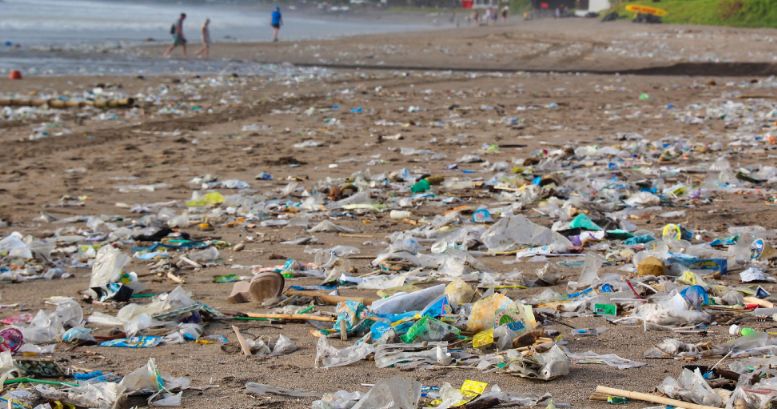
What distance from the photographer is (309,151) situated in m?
9.35

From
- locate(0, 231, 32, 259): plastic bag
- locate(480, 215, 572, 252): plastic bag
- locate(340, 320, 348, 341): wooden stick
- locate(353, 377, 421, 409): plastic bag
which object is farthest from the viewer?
locate(0, 231, 32, 259): plastic bag

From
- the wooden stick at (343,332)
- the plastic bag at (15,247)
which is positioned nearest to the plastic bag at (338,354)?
the wooden stick at (343,332)

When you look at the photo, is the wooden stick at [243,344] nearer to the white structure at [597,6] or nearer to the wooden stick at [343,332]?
the wooden stick at [343,332]

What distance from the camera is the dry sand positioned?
309 cm

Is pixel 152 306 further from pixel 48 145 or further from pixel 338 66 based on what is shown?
pixel 338 66

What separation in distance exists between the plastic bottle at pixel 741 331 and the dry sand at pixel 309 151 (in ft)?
0.13

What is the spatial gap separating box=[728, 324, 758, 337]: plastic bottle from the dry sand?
0.13 feet

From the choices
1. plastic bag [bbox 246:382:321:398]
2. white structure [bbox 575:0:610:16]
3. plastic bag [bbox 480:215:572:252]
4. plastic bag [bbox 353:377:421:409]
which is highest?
plastic bag [bbox 353:377:421:409]

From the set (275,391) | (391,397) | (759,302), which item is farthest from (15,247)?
(759,302)

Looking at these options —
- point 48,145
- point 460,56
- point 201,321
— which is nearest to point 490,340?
point 201,321

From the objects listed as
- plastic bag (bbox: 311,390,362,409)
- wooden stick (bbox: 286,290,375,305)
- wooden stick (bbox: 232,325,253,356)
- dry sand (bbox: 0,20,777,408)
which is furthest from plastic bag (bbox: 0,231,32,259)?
plastic bag (bbox: 311,390,362,409)

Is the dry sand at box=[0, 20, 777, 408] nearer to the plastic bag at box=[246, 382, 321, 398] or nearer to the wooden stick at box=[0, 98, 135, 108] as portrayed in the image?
the plastic bag at box=[246, 382, 321, 398]

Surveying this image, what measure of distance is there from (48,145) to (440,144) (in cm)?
411

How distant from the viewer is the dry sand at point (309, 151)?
3090 millimetres
